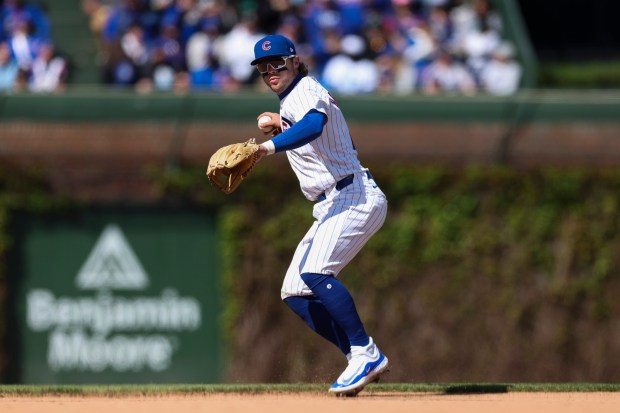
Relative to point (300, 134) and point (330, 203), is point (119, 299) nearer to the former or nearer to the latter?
point (330, 203)

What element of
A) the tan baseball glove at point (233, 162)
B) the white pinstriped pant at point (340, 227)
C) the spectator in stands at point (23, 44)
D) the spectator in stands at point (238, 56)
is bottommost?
the spectator in stands at point (238, 56)

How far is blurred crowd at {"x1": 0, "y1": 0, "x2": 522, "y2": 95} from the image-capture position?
13.6 meters

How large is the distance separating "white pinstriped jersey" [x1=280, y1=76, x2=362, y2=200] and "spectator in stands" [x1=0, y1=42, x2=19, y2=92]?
296 inches

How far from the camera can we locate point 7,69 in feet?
44.0

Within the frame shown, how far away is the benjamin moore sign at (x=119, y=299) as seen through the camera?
12.4 m

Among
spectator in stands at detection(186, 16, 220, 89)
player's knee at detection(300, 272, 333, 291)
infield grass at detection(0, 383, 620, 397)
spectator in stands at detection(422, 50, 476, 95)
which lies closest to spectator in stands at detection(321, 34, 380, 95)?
spectator in stands at detection(422, 50, 476, 95)

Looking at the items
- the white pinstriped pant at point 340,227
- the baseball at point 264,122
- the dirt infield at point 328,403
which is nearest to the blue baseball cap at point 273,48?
the baseball at point 264,122

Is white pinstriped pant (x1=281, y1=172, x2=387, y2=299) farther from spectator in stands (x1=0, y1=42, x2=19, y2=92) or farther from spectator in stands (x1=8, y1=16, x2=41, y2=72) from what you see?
spectator in stands (x1=8, y1=16, x2=41, y2=72)

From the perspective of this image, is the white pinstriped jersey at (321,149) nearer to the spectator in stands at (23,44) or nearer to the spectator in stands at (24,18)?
the spectator in stands at (23,44)

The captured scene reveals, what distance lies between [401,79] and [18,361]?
5.26 meters

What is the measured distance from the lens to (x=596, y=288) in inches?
501

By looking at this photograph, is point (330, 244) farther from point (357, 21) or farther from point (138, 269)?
point (357, 21)

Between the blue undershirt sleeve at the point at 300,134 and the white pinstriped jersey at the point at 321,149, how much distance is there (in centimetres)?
19

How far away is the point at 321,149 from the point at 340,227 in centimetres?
43
